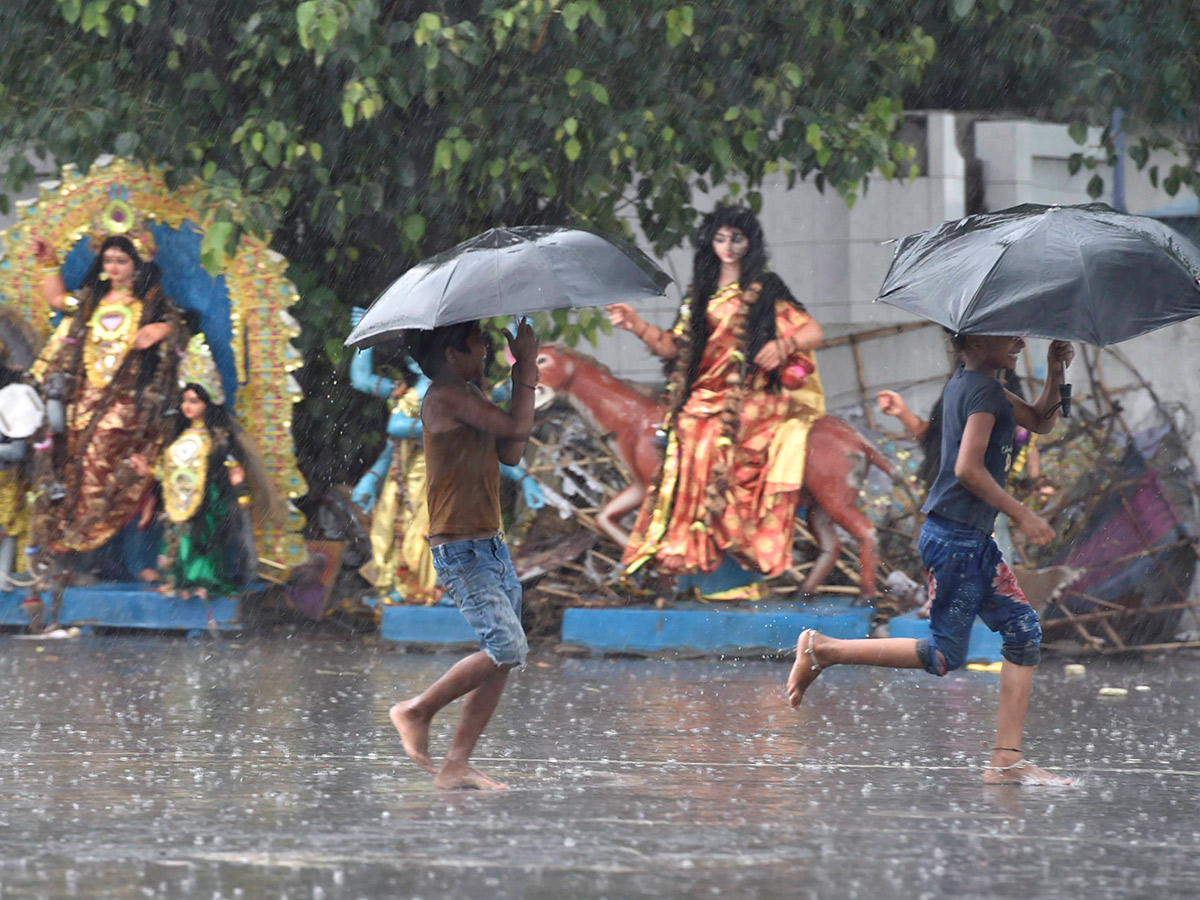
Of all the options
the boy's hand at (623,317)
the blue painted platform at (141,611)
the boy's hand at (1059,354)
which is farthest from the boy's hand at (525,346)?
the blue painted platform at (141,611)

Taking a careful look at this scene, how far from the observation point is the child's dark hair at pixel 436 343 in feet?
20.4

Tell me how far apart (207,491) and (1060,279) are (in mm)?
7021

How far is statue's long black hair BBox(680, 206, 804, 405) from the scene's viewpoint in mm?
10820

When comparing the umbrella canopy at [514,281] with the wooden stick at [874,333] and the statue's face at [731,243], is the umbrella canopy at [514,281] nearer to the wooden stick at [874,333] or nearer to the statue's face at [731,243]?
the statue's face at [731,243]

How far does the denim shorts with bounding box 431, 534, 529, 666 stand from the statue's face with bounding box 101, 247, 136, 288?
623 centimetres

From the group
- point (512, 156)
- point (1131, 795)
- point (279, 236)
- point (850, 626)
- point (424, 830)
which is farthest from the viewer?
point (279, 236)

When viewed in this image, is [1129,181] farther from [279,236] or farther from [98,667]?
[98,667]

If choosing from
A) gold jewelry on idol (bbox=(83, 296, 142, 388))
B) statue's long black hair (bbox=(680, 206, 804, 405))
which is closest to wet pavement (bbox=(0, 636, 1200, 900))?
statue's long black hair (bbox=(680, 206, 804, 405))

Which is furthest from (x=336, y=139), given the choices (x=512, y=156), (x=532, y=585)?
(x=532, y=585)

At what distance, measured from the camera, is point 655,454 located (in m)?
11.3

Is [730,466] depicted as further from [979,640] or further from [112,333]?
[112,333]

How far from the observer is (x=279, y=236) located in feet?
42.2

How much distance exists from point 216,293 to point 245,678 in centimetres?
321

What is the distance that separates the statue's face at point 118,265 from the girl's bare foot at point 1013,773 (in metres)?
7.19
